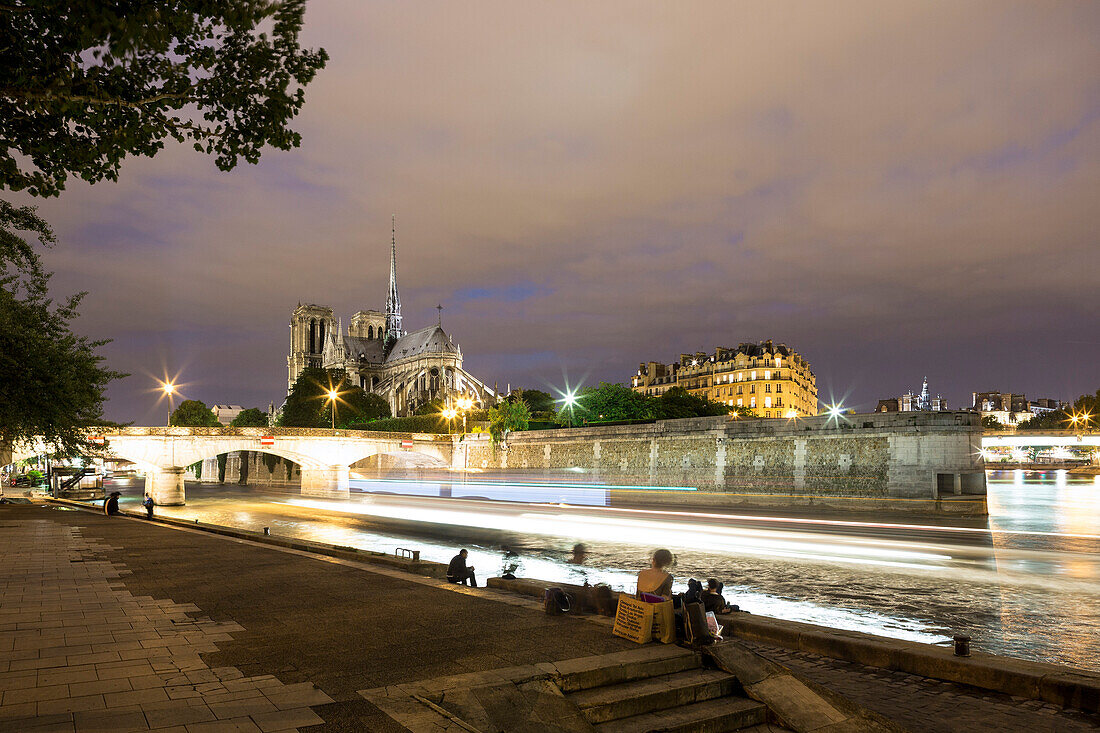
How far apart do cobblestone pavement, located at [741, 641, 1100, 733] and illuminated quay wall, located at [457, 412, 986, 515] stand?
31562 mm

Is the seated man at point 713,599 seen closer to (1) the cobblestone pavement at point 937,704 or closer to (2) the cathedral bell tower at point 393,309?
(1) the cobblestone pavement at point 937,704

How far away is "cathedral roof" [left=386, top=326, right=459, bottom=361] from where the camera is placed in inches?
5256

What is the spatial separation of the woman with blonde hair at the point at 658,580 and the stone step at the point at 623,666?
2.36 feet

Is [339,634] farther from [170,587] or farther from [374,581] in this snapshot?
[170,587]

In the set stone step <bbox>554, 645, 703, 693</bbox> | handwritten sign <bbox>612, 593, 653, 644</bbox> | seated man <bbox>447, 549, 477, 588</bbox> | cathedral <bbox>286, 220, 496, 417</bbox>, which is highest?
cathedral <bbox>286, 220, 496, 417</bbox>

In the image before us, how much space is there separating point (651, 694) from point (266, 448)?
5883 centimetres

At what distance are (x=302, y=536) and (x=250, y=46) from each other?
27.7 m

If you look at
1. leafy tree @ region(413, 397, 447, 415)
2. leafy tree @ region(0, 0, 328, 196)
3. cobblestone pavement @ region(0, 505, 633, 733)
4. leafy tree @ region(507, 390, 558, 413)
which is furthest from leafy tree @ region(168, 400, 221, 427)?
leafy tree @ region(0, 0, 328, 196)

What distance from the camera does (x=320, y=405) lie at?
102750mm

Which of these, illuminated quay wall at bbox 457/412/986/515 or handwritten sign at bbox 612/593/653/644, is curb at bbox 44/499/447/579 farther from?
illuminated quay wall at bbox 457/412/986/515

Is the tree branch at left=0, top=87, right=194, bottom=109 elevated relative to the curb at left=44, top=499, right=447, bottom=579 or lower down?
elevated

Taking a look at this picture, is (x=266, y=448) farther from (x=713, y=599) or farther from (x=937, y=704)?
(x=937, y=704)

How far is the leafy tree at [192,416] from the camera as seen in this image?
5389 inches

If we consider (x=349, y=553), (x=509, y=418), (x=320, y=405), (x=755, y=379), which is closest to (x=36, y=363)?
(x=349, y=553)
